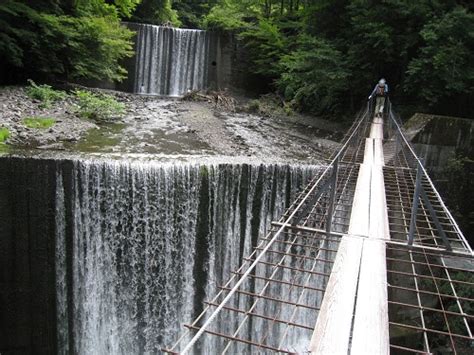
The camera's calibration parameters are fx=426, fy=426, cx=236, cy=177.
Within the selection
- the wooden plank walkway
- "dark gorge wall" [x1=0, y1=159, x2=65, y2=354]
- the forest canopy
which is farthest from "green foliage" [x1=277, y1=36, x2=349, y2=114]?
the wooden plank walkway

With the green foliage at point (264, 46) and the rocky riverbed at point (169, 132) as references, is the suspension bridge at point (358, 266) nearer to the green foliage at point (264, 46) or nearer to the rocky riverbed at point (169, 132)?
the rocky riverbed at point (169, 132)

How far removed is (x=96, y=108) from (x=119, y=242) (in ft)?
20.2

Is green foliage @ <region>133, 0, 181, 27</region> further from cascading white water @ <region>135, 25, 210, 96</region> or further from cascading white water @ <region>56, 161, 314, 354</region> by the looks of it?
cascading white water @ <region>56, 161, 314, 354</region>

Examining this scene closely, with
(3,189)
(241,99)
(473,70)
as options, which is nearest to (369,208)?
(3,189)

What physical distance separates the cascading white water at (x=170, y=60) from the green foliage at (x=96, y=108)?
6.52 m

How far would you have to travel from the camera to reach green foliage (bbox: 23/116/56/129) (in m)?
10.7

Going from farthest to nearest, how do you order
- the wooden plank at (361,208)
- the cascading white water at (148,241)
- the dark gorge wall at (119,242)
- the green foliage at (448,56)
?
1. the green foliage at (448,56)
2. the cascading white water at (148,241)
3. the dark gorge wall at (119,242)
4. the wooden plank at (361,208)

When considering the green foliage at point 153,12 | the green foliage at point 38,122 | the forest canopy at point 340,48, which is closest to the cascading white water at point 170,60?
the forest canopy at point 340,48

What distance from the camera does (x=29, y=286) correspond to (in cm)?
839

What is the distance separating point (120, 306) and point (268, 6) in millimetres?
20362

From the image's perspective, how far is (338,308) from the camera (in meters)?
3.09

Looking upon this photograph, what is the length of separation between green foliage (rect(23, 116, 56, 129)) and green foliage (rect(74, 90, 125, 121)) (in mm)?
1680

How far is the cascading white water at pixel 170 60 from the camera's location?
68.3ft

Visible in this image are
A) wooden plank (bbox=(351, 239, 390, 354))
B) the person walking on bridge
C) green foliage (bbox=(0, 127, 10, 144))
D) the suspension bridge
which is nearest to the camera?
wooden plank (bbox=(351, 239, 390, 354))
